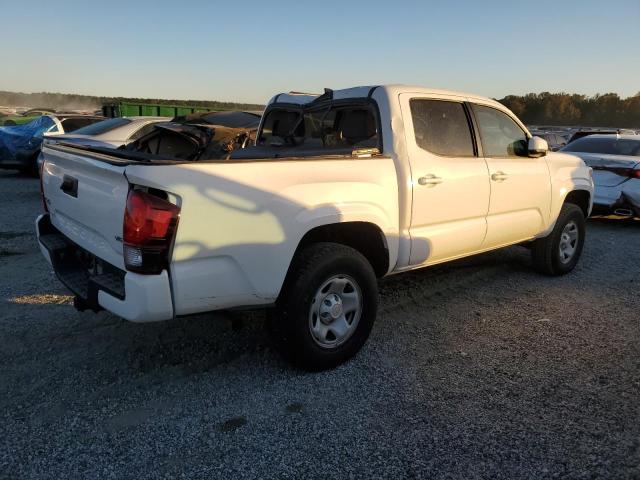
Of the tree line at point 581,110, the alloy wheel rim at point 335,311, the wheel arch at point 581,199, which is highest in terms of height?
the tree line at point 581,110

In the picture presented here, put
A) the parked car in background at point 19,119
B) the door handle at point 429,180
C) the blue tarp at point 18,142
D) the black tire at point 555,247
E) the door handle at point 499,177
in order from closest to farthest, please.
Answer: the door handle at point 429,180
the door handle at point 499,177
the black tire at point 555,247
the blue tarp at point 18,142
the parked car in background at point 19,119

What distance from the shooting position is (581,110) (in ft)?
190

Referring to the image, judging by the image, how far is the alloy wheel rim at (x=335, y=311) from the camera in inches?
130

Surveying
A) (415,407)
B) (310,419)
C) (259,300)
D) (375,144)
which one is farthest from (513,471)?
(375,144)

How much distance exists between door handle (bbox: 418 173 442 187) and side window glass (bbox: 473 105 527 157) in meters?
0.91

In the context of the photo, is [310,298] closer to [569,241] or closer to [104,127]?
[569,241]

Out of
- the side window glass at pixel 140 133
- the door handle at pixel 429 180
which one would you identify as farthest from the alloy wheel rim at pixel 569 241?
the side window glass at pixel 140 133

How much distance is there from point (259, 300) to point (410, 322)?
174 cm

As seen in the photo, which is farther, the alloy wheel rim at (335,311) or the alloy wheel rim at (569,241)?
the alloy wheel rim at (569,241)

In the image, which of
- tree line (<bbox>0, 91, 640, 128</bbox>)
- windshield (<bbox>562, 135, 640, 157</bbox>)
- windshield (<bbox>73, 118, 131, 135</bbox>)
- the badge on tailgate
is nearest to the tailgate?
the badge on tailgate

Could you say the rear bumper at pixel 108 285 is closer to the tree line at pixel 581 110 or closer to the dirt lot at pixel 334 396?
the dirt lot at pixel 334 396

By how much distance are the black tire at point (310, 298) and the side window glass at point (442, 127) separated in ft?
3.84

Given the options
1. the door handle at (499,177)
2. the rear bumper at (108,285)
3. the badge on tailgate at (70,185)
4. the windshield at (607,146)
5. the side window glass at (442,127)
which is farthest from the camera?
the windshield at (607,146)

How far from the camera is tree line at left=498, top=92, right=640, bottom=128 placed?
54.9 meters
